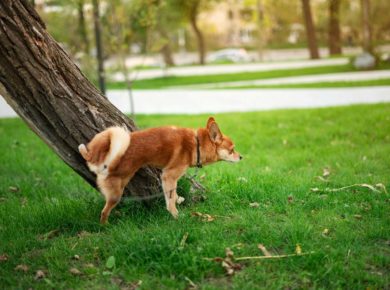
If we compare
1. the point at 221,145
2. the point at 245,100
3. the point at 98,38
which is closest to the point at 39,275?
the point at 221,145

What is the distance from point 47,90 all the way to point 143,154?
1.04m

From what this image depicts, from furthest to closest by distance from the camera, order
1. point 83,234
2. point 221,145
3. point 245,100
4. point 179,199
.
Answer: point 245,100 → point 179,199 → point 221,145 → point 83,234

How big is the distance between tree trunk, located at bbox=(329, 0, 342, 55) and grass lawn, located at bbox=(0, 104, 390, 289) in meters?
30.3

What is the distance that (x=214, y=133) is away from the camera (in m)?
4.92

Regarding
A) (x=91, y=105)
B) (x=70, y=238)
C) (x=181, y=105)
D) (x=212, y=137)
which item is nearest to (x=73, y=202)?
(x=70, y=238)

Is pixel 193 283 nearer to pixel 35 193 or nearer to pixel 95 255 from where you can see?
pixel 95 255

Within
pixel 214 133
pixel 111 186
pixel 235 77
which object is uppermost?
pixel 214 133

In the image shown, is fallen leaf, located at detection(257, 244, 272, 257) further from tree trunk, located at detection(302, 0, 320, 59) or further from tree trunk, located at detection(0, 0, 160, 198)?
tree trunk, located at detection(302, 0, 320, 59)

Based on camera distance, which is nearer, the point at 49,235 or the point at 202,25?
the point at 49,235

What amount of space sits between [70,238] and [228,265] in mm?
1622

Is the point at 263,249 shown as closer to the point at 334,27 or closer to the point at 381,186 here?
the point at 381,186

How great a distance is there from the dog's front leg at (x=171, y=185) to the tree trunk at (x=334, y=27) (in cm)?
3319

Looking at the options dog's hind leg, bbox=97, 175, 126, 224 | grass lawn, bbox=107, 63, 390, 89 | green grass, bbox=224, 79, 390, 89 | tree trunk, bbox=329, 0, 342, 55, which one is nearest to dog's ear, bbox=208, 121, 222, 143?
dog's hind leg, bbox=97, 175, 126, 224

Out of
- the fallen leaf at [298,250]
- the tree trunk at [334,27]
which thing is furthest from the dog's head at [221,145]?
the tree trunk at [334,27]
